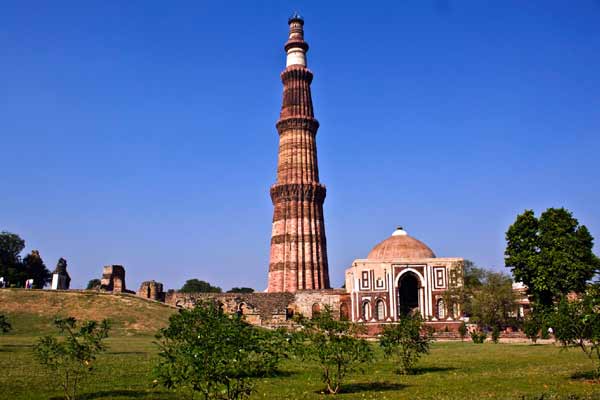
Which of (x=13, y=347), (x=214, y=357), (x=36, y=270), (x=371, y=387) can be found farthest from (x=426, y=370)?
(x=36, y=270)

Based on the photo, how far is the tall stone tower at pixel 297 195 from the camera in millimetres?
51219

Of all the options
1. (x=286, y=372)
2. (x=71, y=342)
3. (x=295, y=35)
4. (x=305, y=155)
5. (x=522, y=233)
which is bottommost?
(x=286, y=372)

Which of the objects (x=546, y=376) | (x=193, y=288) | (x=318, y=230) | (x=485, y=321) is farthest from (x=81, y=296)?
(x=193, y=288)

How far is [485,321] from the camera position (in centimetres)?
3794

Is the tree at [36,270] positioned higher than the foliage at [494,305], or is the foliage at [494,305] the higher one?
the tree at [36,270]

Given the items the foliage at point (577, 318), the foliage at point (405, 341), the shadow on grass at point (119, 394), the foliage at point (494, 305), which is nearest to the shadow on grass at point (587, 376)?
the foliage at point (577, 318)

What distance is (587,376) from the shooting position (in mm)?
13930

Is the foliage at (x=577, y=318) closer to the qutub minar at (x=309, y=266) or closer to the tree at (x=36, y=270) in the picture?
the qutub minar at (x=309, y=266)

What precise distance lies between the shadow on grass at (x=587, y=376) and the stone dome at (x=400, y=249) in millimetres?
35728

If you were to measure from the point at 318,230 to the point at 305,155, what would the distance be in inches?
275

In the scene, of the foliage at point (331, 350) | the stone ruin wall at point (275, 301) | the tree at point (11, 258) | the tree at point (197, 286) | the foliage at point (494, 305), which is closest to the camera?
the foliage at point (331, 350)

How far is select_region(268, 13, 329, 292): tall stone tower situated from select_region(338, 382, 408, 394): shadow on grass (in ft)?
119

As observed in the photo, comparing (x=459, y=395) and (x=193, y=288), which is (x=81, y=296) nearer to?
(x=459, y=395)

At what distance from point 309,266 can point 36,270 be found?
31.0 meters
